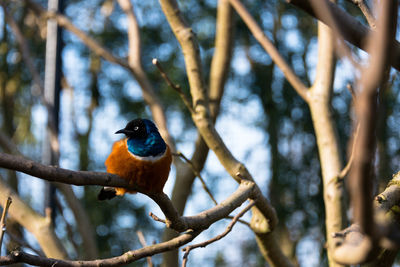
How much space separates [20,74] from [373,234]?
21.4 feet

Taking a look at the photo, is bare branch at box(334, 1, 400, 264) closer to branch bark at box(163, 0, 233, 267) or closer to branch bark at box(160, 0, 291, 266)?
branch bark at box(160, 0, 291, 266)

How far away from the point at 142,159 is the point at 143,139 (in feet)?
0.62

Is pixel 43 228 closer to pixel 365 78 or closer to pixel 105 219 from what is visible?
pixel 105 219

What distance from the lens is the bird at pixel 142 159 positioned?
218cm

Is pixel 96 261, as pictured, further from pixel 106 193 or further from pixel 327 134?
pixel 327 134

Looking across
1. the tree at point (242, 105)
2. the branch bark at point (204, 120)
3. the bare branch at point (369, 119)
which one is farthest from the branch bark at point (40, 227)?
the bare branch at point (369, 119)

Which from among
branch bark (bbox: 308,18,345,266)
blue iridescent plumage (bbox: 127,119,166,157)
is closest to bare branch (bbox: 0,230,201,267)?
blue iridescent plumage (bbox: 127,119,166,157)

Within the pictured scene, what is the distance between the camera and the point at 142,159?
234 centimetres

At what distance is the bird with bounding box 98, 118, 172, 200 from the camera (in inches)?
85.7

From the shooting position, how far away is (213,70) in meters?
3.82

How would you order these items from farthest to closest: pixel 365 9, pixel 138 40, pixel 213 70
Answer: pixel 138 40
pixel 213 70
pixel 365 9

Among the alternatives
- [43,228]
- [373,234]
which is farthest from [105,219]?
[373,234]

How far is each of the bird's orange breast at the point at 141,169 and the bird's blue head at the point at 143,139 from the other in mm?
37

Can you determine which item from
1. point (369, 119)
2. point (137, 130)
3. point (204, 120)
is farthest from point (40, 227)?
point (369, 119)
